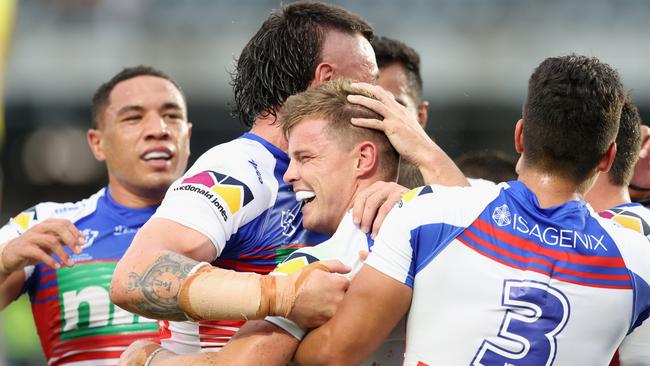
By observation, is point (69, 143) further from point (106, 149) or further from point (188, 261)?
point (188, 261)

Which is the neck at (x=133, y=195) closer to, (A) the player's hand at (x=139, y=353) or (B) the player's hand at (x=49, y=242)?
(B) the player's hand at (x=49, y=242)


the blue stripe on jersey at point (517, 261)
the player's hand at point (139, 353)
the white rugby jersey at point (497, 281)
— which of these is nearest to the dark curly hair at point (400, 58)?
the player's hand at point (139, 353)

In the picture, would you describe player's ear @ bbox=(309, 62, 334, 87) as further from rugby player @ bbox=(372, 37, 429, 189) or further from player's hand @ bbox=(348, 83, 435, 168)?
rugby player @ bbox=(372, 37, 429, 189)

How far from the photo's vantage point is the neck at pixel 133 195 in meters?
6.15

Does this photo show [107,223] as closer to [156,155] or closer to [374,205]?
[156,155]

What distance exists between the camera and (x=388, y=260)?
3.38m

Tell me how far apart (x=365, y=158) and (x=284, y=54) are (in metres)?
0.85

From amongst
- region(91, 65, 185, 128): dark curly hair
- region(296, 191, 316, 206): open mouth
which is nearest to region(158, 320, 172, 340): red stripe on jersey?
region(296, 191, 316, 206): open mouth

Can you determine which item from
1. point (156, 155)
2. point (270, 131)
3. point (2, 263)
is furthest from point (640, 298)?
point (156, 155)

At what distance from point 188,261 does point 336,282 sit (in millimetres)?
561

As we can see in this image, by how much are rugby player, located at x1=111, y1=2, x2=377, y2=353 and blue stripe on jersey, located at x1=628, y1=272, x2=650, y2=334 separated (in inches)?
41.7

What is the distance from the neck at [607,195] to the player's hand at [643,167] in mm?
538

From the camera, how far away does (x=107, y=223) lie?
600 cm

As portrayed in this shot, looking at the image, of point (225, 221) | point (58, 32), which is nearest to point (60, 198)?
point (58, 32)
